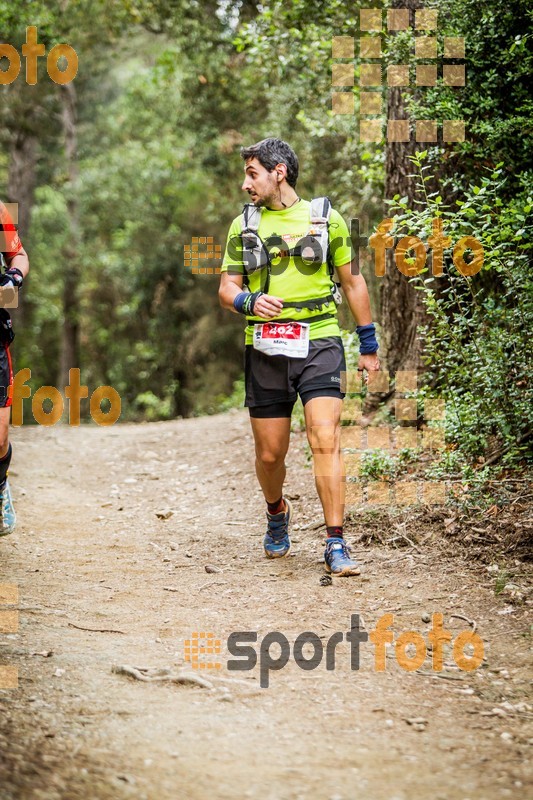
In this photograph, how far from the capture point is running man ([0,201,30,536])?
525 cm

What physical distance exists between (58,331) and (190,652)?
2734 cm

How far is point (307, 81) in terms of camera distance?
10680 mm

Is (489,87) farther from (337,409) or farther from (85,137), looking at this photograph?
(85,137)

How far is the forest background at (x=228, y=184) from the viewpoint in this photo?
568 centimetres

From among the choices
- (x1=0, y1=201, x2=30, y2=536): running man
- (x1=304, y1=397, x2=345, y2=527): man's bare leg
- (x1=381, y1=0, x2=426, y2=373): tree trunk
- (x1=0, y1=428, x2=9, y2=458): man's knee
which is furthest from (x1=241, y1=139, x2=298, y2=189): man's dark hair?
(x1=0, y1=428, x2=9, y2=458): man's knee

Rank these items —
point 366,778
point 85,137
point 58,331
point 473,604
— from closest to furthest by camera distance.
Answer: point 366,778 < point 473,604 < point 85,137 < point 58,331

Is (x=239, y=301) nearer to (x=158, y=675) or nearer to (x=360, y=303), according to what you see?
(x=360, y=303)

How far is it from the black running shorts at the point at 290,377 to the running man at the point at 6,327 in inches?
57.6

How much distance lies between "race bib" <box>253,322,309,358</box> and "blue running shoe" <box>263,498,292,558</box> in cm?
107

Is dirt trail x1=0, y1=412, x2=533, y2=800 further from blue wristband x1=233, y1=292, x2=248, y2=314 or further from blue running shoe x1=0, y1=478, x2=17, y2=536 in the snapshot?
blue wristband x1=233, y1=292, x2=248, y2=314

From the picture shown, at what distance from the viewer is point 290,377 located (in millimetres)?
5023

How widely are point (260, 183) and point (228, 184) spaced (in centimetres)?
1305

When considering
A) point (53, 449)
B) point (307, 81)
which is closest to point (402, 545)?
point (53, 449)

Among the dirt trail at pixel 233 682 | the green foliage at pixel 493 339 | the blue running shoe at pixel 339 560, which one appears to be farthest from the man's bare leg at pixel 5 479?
the green foliage at pixel 493 339
